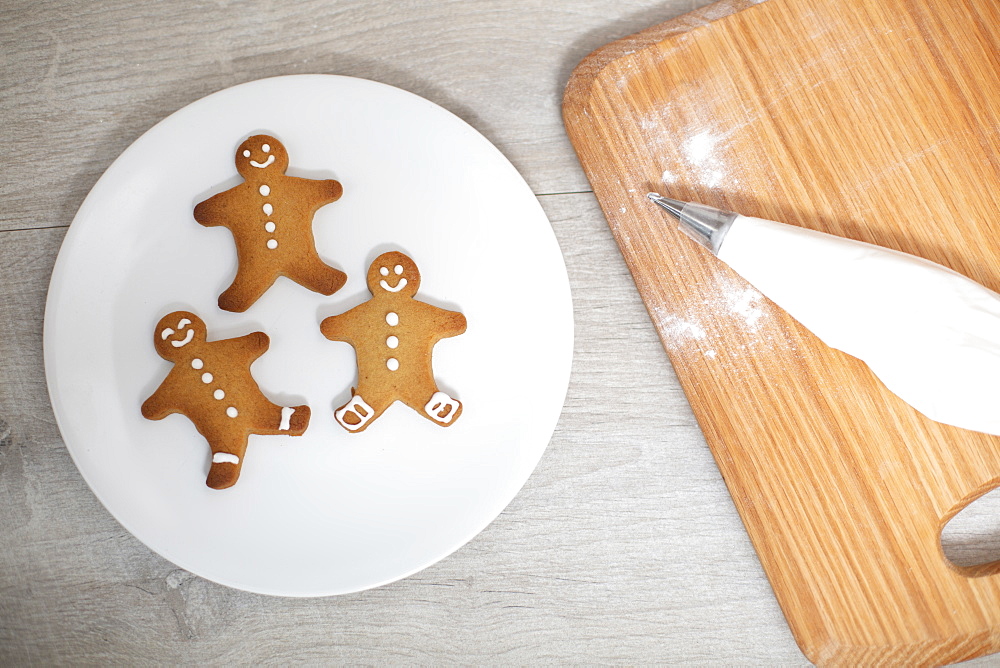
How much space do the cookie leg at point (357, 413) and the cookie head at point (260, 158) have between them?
0.24 m

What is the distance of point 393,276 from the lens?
1.98 feet

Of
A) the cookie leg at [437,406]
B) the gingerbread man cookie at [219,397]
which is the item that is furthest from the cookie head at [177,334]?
the cookie leg at [437,406]

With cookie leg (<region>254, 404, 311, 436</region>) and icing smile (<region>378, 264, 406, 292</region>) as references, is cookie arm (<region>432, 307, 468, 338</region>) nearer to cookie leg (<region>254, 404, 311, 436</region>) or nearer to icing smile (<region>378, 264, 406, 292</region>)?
icing smile (<region>378, 264, 406, 292</region>)

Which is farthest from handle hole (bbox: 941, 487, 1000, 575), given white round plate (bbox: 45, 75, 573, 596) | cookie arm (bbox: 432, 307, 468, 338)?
cookie arm (bbox: 432, 307, 468, 338)

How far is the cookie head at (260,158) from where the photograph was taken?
2.02 ft

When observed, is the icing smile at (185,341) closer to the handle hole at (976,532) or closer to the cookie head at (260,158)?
the cookie head at (260,158)

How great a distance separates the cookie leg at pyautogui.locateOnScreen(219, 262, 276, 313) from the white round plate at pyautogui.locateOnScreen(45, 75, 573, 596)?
17 millimetres

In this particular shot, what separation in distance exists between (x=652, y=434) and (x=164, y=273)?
54cm

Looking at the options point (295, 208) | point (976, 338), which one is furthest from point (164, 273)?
point (976, 338)

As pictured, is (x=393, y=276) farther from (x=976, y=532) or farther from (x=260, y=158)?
(x=976, y=532)

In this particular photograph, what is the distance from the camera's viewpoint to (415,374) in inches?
23.4

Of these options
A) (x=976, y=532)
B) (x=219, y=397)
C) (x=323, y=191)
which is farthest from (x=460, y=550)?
(x=976, y=532)

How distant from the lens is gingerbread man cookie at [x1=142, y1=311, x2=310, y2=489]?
59 cm

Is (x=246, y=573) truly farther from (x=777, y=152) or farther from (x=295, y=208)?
(x=777, y=152)
